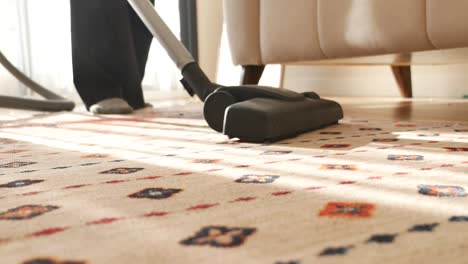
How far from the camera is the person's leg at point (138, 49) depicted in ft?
7.04

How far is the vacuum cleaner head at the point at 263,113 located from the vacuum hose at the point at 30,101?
84 centimetres

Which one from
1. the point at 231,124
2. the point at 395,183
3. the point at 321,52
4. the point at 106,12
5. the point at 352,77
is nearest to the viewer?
the point at 395,183

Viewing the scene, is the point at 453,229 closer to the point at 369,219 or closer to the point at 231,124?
the point at 369,219

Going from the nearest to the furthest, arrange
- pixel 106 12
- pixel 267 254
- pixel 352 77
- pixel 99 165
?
pixel 267 254 → pixel 99 165 → pixel 106 12 → pixel 352 77

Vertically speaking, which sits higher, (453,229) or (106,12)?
(106,12)

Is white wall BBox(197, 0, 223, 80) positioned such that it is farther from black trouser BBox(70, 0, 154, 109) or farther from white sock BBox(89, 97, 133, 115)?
white sock BBox(89, 97, 133, 115)

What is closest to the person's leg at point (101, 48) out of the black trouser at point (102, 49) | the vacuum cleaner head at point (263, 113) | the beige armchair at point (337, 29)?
the black trouser at point (102, 49)

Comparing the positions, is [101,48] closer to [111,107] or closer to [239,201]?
[111,107]

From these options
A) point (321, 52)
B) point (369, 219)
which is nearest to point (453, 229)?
point (369, 219)

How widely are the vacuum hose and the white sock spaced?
12cm

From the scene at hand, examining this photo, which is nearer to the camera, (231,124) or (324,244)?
(324,244)

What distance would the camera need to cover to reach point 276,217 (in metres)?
0.52

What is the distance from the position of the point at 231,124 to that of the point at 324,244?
616mm

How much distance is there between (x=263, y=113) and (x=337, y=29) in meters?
0.73
